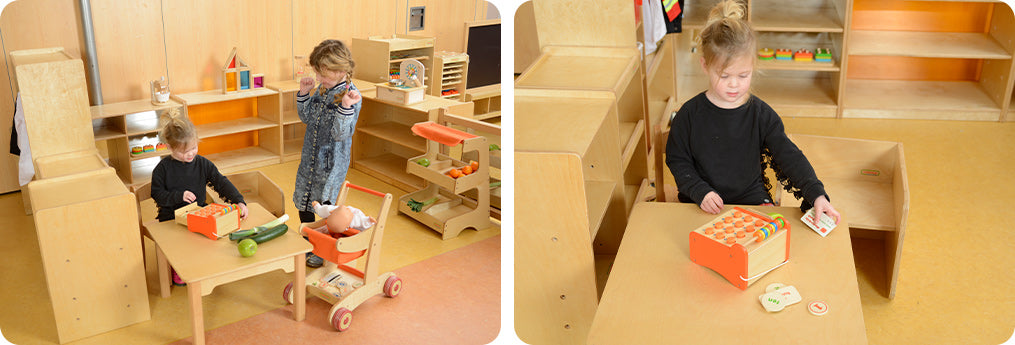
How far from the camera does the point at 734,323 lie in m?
1.52

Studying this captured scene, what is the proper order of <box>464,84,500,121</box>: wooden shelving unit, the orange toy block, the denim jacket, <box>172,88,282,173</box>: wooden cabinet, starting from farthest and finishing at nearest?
<box>464,84,500,121</box>: wooden shelving unit → <box>172,88,282,173</box>: wooden cabinet → the denim jacket → the orange toy block

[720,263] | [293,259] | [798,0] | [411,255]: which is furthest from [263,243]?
[798,0]

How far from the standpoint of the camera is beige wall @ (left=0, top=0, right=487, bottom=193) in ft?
12.8

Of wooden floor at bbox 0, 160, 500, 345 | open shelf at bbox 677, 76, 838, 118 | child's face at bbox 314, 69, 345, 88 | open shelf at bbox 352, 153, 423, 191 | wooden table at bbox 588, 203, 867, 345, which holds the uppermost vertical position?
child's face at bbox 314, 69, 345, 88

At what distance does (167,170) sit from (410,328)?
1.14m

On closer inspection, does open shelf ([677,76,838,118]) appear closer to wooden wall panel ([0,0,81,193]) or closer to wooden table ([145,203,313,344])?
wooden table ([145,203,313,344])

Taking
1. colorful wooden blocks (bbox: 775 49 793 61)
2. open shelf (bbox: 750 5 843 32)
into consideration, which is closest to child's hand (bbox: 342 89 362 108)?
open shelf (bbox: 750 5 843 32)

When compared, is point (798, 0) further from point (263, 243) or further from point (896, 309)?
point (263, 243)

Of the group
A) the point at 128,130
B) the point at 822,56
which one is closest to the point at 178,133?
the point at 128,130

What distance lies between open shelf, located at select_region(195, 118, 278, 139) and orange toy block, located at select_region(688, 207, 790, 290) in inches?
135

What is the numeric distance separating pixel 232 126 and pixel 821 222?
3708mm

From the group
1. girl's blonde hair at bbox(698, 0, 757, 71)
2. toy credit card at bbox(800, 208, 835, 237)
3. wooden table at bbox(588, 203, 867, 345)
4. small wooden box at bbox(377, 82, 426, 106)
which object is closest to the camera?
wooden table at bbox(588, 203, 867, 345)

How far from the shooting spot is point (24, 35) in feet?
12.6

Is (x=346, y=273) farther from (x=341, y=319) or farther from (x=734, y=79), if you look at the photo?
(x=734, y=79)
